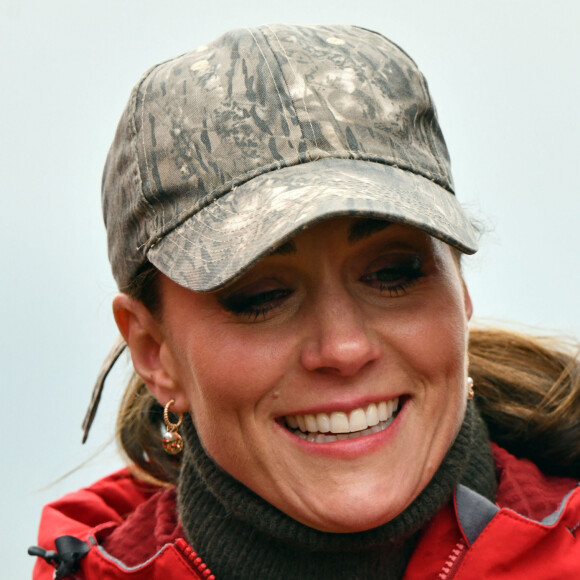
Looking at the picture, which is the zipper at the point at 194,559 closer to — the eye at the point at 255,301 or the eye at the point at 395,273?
the eye at the point at 255,301

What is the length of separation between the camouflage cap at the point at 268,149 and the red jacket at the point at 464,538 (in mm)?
529

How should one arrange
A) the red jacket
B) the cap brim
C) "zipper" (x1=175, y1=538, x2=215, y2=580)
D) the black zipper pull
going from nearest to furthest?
the cap brim → the red jacket → "zipper" (x1=175, y1=538, x2=215, y2=580) → the black zipper pull

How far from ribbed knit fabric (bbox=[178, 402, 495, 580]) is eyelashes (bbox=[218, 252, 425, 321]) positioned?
14.3 inches

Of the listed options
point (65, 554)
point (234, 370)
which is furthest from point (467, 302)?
point (65, 554)

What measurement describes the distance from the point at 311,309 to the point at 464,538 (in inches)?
20.8

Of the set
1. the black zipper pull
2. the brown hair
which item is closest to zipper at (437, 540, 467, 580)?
the brown hair

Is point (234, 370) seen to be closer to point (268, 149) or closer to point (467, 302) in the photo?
point (268, 149)

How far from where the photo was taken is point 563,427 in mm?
1961

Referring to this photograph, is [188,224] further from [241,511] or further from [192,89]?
[241,511]

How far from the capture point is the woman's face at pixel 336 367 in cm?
152

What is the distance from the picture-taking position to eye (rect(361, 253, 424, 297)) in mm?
1574

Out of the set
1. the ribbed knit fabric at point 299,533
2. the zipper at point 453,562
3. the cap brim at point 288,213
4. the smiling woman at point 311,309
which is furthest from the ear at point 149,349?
the zipper at point 453,562

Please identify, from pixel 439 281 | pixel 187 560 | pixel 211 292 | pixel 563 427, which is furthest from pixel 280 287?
pixel 563 427

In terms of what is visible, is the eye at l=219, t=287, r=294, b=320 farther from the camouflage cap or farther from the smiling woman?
the camouflage cap
